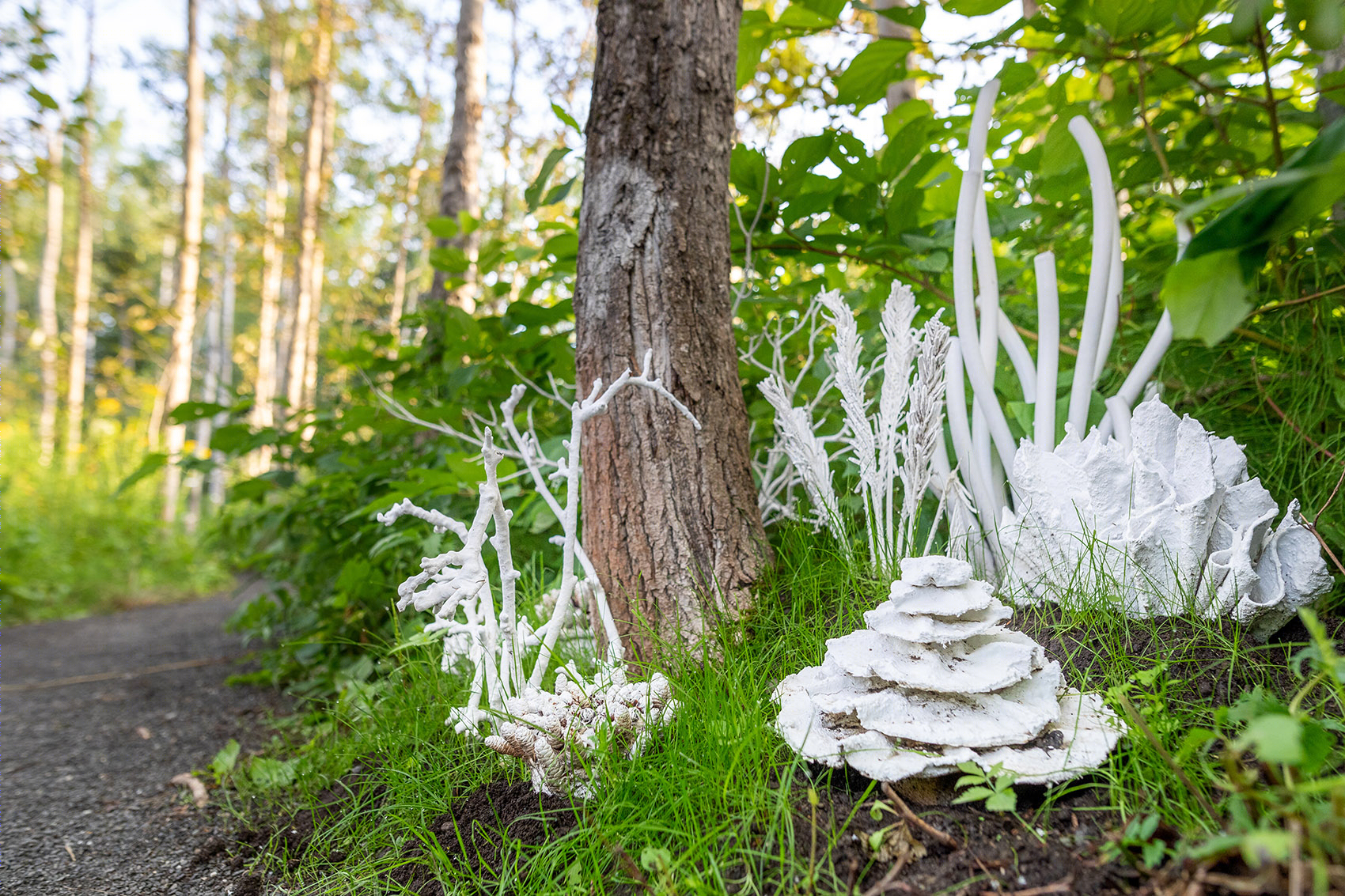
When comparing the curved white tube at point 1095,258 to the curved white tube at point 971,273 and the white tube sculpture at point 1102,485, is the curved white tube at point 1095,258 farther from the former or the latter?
the curved white tube at point 971,273

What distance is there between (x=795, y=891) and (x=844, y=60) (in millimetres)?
3348

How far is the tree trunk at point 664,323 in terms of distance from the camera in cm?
153

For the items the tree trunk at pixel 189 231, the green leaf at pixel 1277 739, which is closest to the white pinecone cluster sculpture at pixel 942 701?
the green leaf at pixel 1277 739

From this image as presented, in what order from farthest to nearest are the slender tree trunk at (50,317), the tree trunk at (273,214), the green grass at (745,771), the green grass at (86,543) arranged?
the tree trunk at (273,214) < the slender tree trunk at (50,317) < the green grass at (86,543) < the green grass at (745,771)

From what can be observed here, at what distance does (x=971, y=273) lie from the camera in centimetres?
151

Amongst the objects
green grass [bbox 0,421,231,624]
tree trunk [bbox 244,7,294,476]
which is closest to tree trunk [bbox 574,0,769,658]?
green grass [bbox 0,421,231,624]

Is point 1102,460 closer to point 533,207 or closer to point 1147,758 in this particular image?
point 1147,758

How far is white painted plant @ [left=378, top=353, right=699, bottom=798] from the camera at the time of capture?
113 cm

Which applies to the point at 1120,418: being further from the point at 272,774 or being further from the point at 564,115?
the point at 272,774

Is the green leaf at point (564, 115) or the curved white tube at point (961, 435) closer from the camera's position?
the curved white tube at point (961, 435)

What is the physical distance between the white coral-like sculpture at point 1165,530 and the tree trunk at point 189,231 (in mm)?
9603

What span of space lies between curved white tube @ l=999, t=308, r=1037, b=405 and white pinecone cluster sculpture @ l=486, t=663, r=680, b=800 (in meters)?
1.07

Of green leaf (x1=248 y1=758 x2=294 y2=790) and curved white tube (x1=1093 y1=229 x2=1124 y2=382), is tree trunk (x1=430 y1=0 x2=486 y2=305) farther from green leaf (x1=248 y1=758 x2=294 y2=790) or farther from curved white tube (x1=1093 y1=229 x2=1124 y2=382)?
curved white tube (x1=1093 y1=229 x2=1124 y2=382)

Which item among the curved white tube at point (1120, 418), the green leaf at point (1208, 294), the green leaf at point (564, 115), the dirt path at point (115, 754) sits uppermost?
the green leaf at point (564, 115)
